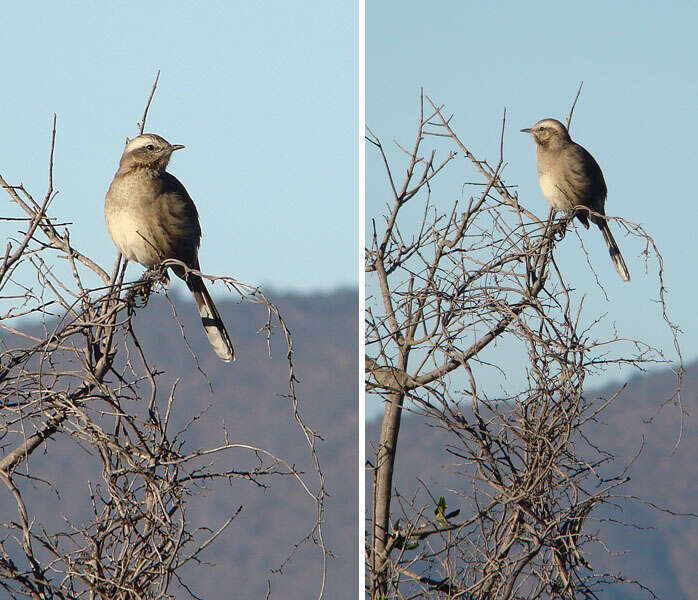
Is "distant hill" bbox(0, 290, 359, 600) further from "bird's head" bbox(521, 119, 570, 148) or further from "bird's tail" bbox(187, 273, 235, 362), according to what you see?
"bird's tail" bbox(187, 273, 235, 362)

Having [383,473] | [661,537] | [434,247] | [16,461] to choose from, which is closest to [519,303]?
[434,247]

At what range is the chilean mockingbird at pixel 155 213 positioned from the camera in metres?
2.28

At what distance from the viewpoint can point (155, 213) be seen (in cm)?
233

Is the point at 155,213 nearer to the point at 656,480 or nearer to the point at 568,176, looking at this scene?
the point at 568,176

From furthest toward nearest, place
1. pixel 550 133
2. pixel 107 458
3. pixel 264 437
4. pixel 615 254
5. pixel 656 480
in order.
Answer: pixel 264 437 → pixel 656 480 → pixel 550 133 → pixel 615 254 → pixel 107 458

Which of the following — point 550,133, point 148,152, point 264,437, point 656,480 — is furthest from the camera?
point 264,437

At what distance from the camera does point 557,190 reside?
3.21 meters

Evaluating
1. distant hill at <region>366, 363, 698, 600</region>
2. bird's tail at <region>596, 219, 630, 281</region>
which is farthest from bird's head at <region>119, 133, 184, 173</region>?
distant hill at <region>366, 363, 698, 600</region>

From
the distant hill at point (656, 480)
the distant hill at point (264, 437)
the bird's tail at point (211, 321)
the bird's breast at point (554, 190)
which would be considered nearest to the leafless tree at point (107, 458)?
the bird's tail at point (211, 321)

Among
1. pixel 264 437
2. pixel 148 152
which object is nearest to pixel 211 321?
pixel 148 152

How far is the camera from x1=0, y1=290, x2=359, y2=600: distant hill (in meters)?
11.5

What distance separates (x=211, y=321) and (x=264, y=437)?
10675mm

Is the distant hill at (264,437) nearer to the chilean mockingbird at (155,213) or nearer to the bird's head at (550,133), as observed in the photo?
the bird's head at (550,133)

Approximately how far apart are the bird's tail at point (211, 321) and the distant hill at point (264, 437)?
8.43 m
